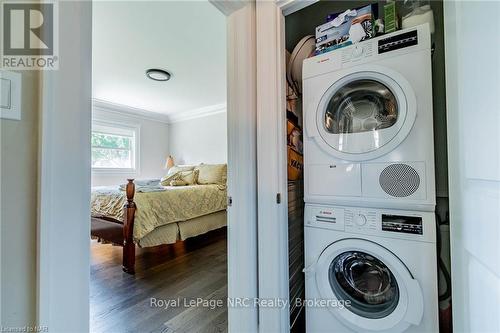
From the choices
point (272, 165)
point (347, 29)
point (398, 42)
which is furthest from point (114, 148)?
point (398, 42)

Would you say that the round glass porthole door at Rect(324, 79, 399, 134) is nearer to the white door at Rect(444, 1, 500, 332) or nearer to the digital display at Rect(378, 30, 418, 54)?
the digital display at Rect(378, 30, 418, 54)

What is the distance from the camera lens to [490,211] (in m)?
0.59

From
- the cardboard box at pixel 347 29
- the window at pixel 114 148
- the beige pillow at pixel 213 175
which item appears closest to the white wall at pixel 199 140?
the beige pillow at pixel 213 175

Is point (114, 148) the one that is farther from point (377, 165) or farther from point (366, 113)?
point (377, 165)

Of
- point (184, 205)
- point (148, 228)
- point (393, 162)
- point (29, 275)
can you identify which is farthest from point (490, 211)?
point (184, 205)

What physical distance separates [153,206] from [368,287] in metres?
2.00

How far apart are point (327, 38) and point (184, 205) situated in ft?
7.29

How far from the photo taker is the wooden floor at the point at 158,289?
144 centimetres

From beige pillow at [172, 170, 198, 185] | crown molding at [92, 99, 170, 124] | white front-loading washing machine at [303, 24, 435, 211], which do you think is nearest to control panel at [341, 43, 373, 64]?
white front-loading washing machine at [303, 24, 435, 211]

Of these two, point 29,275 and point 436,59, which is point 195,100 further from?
point 29,275

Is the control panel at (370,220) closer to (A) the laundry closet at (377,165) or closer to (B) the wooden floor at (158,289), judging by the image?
(A) the laundry closet at (377,165)

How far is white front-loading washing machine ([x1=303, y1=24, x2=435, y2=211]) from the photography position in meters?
1.01

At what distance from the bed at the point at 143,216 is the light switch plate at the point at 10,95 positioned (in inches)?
70.8

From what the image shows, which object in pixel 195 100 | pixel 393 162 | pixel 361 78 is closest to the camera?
pixel 393 162
